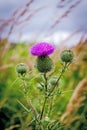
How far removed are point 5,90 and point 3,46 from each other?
43 cm

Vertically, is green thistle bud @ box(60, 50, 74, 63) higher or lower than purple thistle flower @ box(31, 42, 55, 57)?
lower

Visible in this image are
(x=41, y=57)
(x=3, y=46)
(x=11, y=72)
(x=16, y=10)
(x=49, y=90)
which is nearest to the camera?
(x=49, y=90)

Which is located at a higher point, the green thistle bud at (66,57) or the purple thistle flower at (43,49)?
the purple thistle flower at (43,49)

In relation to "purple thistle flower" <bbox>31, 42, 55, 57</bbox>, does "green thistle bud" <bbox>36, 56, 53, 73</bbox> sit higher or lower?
lower

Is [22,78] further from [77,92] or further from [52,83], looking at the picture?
[77,92]

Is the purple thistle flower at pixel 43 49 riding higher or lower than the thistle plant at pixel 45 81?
higher

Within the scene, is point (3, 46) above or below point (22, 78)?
below

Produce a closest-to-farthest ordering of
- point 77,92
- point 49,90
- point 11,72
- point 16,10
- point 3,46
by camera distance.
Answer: point 49,90, point 77,92, point 16,10, point 3,46, point 11,72

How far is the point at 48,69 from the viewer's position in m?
1.88

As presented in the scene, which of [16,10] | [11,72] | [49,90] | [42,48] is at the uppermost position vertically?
[42,48]

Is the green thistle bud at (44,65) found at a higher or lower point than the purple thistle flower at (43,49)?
lower

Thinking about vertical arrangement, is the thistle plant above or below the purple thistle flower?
below

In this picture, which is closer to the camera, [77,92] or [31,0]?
[77,92]

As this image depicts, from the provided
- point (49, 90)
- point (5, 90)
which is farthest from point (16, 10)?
point (49, 90)
